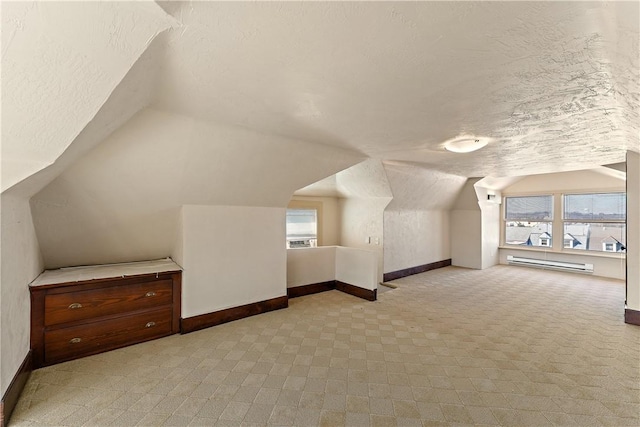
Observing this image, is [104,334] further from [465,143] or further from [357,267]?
[465,143]

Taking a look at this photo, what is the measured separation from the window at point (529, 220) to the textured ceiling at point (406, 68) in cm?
438

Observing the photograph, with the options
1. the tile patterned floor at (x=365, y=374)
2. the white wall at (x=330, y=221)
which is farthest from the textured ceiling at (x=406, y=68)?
the white wall at (x=330, y=221)

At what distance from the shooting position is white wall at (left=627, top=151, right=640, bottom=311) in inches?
136

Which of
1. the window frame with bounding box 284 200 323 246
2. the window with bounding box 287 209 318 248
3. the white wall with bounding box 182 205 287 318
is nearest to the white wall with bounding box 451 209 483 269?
the window frame with bounding box 284 200 323 246

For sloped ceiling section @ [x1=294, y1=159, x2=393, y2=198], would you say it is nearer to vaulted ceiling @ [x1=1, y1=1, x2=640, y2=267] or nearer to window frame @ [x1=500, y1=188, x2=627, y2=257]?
vaulted ceiling @ [x1=1, y1=1, x2=640, y2=267]

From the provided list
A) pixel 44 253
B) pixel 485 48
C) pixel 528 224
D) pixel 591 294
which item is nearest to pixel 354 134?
pixel 485 48

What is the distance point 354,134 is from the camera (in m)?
2.88

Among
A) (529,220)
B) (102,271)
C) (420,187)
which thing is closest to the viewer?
(102,271)

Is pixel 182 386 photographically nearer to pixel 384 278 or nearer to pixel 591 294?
pixel 384 278

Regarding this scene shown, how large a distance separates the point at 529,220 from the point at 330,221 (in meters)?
5.33

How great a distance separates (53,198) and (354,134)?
2986mm

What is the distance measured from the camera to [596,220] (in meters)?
5.90

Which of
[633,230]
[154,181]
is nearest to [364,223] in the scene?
[633,230]

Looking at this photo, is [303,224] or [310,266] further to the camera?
[303,224]
